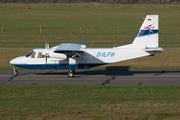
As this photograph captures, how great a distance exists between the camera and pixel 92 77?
79.6 feet

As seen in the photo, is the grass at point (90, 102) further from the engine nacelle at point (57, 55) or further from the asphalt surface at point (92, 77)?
the engine nacelle at point (57, 55)

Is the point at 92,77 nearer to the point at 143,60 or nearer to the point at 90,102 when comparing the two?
the point at 90,102

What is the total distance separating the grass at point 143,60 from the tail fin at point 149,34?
5.12m

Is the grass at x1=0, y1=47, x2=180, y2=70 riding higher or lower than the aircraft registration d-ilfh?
lower

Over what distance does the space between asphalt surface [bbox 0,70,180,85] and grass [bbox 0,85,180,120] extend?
2.12m

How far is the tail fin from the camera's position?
78.8ft

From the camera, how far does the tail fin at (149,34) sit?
2403cm

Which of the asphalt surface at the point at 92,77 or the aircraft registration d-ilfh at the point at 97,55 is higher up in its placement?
the aircraft registration d-ilfh at the point at 97,55

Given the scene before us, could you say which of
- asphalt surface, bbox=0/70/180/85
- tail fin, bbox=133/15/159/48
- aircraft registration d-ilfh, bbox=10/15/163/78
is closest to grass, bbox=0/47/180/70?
asphalt surface, bbox=0/70/180/85

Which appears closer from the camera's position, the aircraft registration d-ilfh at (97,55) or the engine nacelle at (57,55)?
the engine nacelle at (57,55)

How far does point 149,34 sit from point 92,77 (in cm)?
641

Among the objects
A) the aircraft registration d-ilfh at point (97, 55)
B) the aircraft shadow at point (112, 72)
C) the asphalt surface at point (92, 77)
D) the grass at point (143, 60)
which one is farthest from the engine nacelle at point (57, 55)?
the grass at point (143, 60)

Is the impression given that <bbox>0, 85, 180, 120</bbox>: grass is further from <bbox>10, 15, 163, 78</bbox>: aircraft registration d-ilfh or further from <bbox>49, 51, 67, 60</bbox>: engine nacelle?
<bbox>10, 15, 163, 78</bbox>: aircraft registration d-ilfh

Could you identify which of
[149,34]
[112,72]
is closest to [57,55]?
[112,72]
